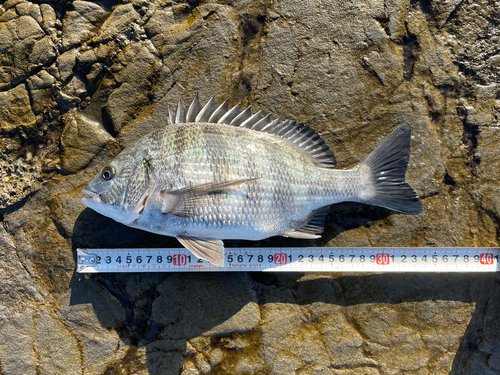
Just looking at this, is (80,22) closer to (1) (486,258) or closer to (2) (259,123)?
(2) (259,123)

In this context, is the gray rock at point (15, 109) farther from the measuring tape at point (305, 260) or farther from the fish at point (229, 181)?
the measuring tape at point (305, 260)

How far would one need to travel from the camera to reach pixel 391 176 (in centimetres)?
314

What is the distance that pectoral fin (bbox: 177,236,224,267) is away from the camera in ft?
9.52

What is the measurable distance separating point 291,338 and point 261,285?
576mm

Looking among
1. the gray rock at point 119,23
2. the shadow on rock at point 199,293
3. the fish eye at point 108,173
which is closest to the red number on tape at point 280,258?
the shadow on rock at point 199,293

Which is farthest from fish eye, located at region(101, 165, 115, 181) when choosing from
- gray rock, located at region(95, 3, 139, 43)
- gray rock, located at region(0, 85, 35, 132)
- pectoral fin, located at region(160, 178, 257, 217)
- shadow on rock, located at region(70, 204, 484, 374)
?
gray rock, located at region(95, 3, 139, 43)

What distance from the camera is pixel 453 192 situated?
3379 mm

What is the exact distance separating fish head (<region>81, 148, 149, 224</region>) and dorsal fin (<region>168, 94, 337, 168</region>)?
21.7 inches

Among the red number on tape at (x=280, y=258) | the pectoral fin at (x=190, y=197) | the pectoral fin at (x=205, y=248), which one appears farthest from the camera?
the red number on tape at (x=280, y=258)

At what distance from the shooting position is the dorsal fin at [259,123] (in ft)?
10.1

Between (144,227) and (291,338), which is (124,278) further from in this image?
(291,338)

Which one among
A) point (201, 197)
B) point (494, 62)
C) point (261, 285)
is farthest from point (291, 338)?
point (494, 62)

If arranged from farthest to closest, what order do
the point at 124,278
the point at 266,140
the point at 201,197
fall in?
the point at 124,278 < the point at 266,140 < the point at 201,197

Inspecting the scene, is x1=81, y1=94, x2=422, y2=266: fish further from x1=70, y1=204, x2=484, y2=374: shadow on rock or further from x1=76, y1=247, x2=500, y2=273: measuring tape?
x1=70, y1=204, x2=484, y2=374: shadow on rock
